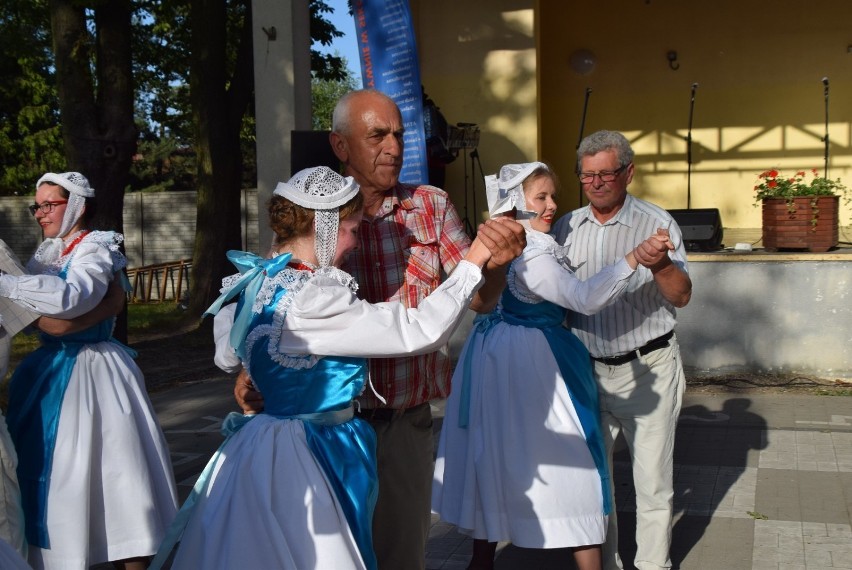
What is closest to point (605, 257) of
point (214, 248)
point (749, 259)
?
point (749, 259)

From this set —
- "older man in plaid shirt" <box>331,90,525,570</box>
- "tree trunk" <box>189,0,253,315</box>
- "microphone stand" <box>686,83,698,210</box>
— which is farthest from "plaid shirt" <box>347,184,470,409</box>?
"microphone stand" <box>686,83,698,210</box>

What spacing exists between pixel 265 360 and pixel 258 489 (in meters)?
0.37

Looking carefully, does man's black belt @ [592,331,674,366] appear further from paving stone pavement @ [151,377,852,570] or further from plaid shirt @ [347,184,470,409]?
plaid shirt @ [347,184,470,409]

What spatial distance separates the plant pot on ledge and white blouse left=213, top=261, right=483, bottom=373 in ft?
25.0

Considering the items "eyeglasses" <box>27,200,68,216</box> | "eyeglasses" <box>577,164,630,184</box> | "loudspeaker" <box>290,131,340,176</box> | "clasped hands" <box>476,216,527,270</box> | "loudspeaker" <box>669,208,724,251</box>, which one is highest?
"loudspeaker" <box>290,131,340,176</box>

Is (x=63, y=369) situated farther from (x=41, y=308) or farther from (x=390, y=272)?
(x=390, y=272)

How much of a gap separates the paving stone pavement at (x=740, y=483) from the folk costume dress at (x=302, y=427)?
87.7 inches

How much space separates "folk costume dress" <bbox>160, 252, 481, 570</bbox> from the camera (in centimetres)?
279

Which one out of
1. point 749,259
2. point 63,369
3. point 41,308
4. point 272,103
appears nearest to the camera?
point 41,308

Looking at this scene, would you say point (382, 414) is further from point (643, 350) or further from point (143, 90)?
point (143, 90)

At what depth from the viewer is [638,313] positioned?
4520 mm

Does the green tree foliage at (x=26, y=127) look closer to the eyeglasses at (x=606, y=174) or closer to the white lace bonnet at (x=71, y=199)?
the white lace bonnet at (x=71, y=199)

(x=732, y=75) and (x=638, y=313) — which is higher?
(x=732, y=75)

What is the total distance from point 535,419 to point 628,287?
73 cm
